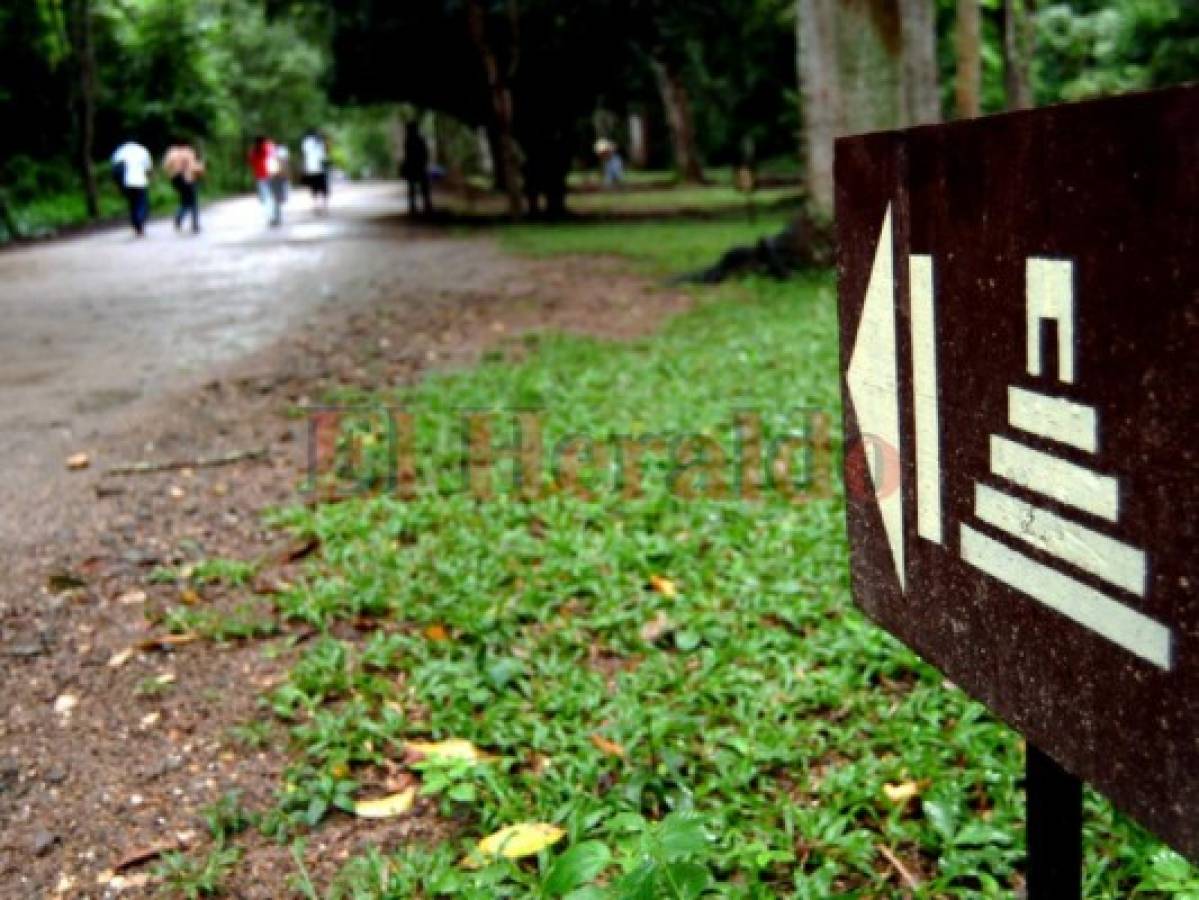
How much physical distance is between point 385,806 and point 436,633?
0.99m

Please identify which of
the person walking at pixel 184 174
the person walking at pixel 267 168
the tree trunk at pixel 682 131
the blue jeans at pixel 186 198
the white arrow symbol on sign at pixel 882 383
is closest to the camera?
the white arrow symbol on sign at pixel 882 383

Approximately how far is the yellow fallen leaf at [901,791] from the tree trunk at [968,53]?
37.8ft

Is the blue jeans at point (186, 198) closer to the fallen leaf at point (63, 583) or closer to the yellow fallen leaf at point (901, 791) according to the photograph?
the fallen leaf at point (63, 583)

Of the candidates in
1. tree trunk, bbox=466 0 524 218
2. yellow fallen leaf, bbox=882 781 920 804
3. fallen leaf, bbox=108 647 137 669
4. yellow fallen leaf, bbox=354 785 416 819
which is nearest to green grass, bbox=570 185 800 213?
tree trunk, bbox=466 0 524 218

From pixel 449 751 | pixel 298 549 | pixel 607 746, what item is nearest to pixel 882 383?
pixel 607 746

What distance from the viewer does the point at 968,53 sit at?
13531 mm

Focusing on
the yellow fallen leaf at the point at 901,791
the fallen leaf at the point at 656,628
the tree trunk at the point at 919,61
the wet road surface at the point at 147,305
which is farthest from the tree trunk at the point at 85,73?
the yellow fallen leaf at the point at 901,791

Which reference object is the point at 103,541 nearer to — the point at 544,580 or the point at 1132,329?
the point at 544,580

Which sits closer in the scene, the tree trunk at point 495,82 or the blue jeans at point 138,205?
the tree trunk at point 495,82

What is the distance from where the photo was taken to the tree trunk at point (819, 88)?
1169 cm

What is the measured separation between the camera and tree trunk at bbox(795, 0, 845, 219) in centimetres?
1169

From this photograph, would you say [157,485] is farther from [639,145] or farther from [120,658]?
[639,145]

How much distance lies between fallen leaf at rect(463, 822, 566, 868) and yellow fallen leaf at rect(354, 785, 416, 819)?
26cm

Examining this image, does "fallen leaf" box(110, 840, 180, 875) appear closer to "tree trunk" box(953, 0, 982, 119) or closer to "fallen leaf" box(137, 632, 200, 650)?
"fallen leaf" box(137, 632, 200, 650)
